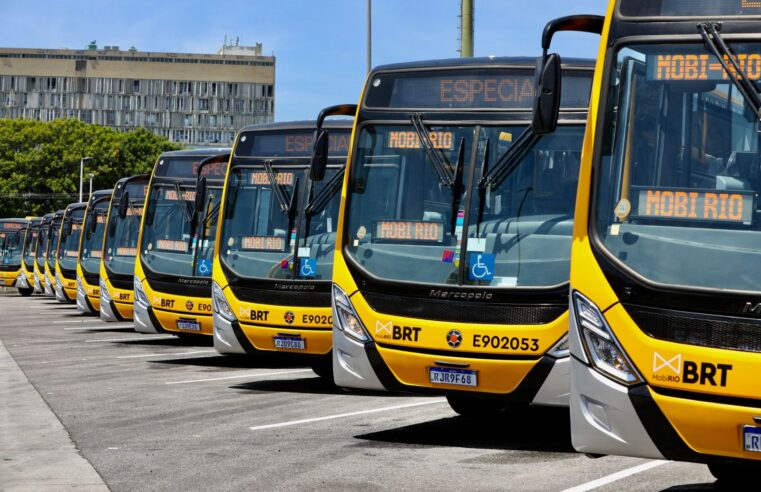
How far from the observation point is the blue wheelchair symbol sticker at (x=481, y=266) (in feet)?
32.2

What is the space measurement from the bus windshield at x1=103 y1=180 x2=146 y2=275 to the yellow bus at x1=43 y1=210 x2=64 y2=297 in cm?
1399

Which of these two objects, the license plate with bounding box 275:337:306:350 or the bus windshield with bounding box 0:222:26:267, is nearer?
the license plate with bounding box 275:337:306:350

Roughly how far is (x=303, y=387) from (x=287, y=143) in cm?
284

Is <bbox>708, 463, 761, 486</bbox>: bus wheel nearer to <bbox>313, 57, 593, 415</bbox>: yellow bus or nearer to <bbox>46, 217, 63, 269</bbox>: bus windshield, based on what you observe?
<bbox>313, 57, 593, 415</bbox>: yellow bus

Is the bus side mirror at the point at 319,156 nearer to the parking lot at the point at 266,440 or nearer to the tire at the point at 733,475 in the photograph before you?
the parking lot at the point at 266,440

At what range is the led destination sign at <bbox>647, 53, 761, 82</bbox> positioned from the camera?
6758 mm

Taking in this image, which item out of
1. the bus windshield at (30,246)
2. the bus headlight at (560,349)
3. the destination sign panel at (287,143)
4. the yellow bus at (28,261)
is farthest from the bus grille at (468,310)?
the yellow bus at (28,261)

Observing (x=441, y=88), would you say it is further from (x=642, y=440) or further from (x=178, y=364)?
(x=178, y=364)

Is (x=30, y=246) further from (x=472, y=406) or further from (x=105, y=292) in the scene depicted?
(x=472, y=406)

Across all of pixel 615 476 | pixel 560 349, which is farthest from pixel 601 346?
pixel 560 349

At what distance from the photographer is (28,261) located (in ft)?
173

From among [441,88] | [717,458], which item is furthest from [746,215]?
[441,88]

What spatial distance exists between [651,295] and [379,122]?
4319 millimetres

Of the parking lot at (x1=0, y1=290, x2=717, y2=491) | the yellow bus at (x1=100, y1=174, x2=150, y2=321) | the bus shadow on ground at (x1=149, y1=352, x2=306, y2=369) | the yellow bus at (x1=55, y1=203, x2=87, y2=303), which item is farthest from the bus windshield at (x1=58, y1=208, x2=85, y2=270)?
the parking lot at (x1=0, y1=290, x2=717, y2=491)
